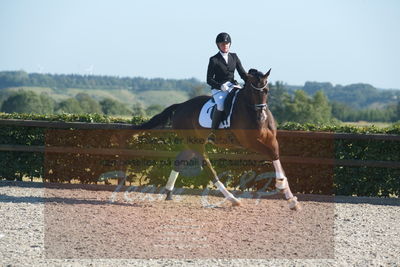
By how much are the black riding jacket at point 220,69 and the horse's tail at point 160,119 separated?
4.56 feet

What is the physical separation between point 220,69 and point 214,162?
292 centimetres

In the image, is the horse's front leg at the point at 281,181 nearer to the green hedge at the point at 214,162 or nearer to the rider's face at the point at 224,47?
the rider's face at the point at 224,47

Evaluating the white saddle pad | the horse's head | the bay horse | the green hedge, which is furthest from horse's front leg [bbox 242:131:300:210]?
the green hedge

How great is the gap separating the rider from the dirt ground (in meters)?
1.89

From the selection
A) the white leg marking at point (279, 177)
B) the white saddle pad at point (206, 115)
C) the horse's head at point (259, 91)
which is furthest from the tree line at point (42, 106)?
the horse's head at point (259, 91)

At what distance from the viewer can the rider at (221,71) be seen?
405 inches

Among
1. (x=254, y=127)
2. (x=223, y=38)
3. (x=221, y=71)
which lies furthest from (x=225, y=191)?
(x=223, y=38)

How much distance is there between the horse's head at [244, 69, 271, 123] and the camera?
939cm

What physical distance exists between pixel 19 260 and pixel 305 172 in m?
7.26

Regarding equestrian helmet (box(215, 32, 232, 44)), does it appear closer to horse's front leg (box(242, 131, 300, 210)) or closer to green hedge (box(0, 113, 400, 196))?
horse's front leg (box(242, 131, 300, 210))

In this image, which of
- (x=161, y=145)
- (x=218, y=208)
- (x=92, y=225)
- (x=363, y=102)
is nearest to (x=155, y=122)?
(x=161, y=145)

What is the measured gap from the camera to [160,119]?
11.6 metres

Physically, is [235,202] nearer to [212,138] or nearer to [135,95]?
[212,138]

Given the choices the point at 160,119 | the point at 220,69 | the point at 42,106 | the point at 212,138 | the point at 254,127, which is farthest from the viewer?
the point at 42,106
